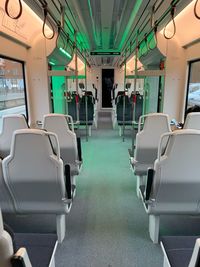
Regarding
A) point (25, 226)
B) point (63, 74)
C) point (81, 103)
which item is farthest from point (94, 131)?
point (25, 226)

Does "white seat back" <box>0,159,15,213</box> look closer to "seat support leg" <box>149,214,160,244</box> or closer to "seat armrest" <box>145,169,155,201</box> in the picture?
"seat armrest" <box>145,169,155,201</box>

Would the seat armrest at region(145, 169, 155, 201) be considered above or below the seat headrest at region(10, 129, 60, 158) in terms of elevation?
below

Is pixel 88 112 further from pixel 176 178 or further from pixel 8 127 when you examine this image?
pixel 176 178

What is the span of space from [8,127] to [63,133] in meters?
0.66

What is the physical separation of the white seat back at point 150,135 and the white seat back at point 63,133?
81 cm

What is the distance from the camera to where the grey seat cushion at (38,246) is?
1379mm

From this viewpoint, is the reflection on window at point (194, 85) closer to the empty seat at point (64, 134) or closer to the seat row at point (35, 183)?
the empty seat at point (64, 134)

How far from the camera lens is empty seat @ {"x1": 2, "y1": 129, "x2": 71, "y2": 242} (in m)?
1.65

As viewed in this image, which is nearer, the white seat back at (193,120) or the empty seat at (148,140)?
the white seat back at (193,120)

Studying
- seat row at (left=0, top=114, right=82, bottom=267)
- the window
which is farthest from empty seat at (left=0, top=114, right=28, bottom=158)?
the window

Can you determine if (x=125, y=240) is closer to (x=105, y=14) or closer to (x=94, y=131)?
(x=105, y=14)

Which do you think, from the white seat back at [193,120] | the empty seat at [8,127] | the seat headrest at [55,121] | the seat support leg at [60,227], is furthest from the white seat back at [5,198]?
the white seat back at [193,120]

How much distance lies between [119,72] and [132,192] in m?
10.5

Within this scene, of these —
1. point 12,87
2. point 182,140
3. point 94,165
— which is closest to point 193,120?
point 182,140
